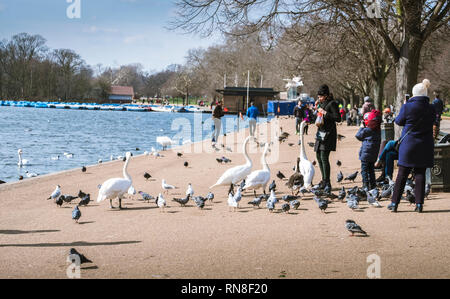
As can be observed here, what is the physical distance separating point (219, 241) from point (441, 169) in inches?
210

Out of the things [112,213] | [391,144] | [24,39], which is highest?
[24,39]

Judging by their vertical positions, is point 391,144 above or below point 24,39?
below

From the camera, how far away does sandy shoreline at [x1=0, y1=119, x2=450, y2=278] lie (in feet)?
17.8

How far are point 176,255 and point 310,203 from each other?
4291 millimetres

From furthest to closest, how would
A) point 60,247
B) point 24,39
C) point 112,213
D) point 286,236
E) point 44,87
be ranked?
point 44,87 → point 24,39 → point 112,213 → point 286,236 → point 60,247

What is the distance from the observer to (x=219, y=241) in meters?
6.73

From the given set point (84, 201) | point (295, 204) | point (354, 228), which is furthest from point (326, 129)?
point (84, 201)

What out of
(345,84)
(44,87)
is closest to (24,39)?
(44,87)

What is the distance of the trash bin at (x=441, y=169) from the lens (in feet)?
31.6

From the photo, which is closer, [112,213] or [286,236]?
[286,236]

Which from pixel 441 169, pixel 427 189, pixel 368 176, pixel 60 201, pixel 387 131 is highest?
pixel 387 131

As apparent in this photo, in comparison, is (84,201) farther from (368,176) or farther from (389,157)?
(389,157)
